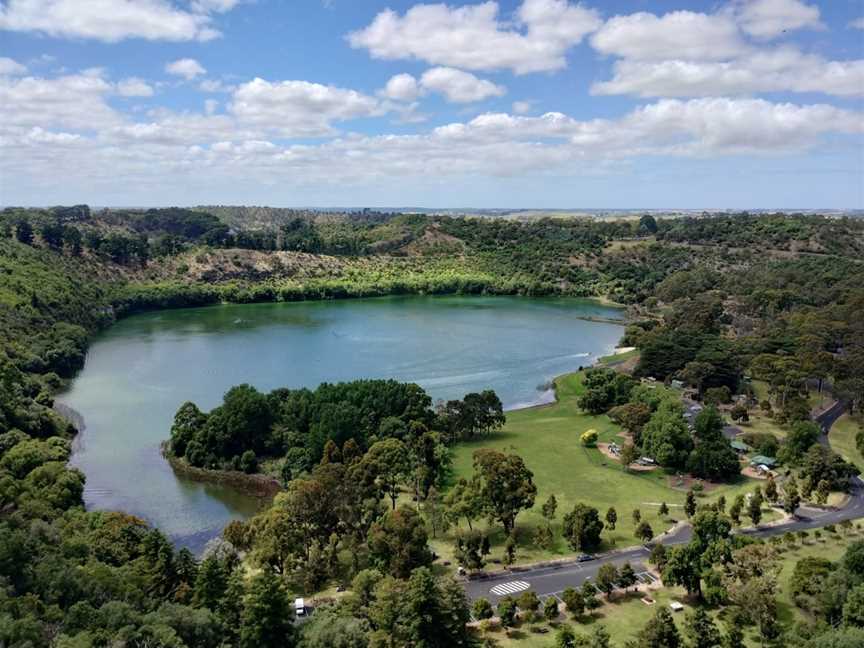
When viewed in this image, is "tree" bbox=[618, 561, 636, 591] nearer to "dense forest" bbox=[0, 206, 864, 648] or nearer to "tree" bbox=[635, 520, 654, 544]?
"dense forest" bbox=[0, 206, 864, 648]

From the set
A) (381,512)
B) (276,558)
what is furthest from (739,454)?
(276,558)

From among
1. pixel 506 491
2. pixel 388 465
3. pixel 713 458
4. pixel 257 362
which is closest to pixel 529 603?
pixel 506 491

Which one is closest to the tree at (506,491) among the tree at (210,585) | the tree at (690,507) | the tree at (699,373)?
the tree at (690,507)

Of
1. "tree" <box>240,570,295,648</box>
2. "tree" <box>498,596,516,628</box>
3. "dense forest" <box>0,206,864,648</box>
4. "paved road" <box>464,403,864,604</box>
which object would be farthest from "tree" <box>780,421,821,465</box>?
"tree" <box>240,570,295,648</box>

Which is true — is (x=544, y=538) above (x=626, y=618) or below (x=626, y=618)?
above

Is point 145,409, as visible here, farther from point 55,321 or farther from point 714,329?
point 714,329

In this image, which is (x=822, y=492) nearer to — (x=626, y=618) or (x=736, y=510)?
(x=736, y=510)
